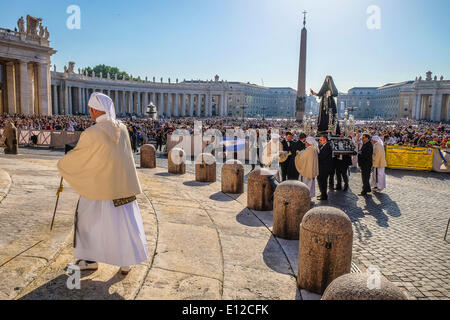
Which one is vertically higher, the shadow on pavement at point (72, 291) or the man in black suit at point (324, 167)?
the man in black suit at point (324, 167)

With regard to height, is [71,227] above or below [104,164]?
below

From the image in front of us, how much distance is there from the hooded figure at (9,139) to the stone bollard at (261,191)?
11293 millimetres

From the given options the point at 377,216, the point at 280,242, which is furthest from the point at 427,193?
the point at 280,242

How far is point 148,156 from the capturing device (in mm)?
12859

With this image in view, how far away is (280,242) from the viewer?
221 inches

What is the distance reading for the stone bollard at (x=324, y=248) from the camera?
152 inches

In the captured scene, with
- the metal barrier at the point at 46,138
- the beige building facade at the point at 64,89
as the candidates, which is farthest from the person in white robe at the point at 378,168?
the beige building facade at the point at 64,89

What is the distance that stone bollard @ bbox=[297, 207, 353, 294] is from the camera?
385 cm

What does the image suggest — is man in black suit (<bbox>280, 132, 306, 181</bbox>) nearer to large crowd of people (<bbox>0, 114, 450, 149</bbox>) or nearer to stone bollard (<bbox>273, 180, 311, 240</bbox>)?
stone bollard (<bbox>273, 180, 311, 240</bbox>)

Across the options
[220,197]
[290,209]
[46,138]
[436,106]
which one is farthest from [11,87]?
[436,106]

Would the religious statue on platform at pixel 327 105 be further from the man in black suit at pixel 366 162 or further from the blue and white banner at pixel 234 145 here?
the man in black suit at pixel 366 162

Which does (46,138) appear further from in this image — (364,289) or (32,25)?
(32,25)
